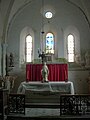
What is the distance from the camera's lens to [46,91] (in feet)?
50.4

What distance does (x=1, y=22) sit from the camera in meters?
19.5

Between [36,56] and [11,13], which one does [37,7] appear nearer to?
[11,13]

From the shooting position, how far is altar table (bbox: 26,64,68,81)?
18828 millimetres

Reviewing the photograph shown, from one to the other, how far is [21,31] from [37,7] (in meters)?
2.25

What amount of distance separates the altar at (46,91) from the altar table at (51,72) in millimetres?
3152

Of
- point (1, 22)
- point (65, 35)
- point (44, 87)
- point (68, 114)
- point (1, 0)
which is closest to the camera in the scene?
point (68, 114)

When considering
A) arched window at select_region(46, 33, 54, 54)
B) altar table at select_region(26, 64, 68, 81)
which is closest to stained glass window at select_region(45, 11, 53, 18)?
arched window at select_region(46, 33, 54, 54)

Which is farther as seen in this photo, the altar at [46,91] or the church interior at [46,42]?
the church interior at [46,42]

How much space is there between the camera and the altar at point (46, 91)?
50.4 ft

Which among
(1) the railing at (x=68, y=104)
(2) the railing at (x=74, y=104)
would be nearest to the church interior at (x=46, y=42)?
(1) the railing at (x=68, y=104)

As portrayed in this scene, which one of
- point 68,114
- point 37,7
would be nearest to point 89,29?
point 37,7

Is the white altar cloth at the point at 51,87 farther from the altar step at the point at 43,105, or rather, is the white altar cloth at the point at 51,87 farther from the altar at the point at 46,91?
the altar step at the point at 43,105

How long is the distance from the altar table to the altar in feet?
10.3

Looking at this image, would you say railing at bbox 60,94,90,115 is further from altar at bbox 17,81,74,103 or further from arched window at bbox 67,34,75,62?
arched window at bbox 67,34,75,62
